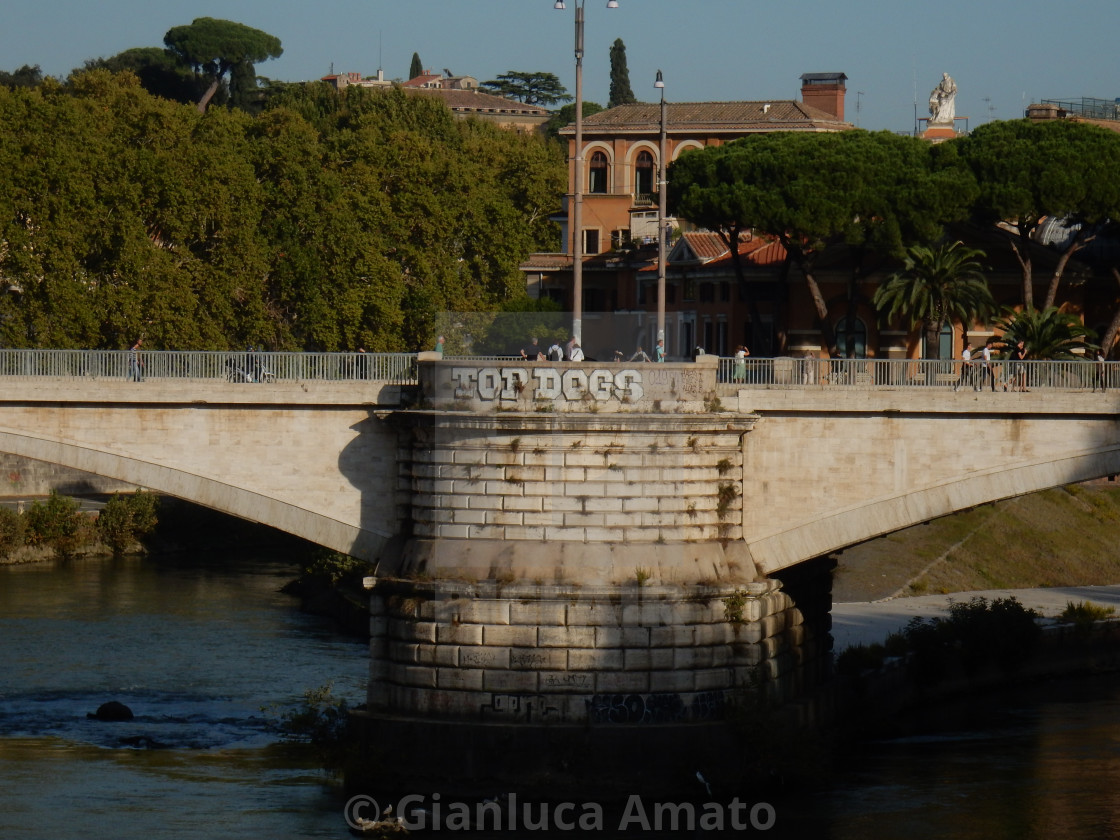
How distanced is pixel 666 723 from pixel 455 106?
112 m

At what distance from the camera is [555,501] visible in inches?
1026

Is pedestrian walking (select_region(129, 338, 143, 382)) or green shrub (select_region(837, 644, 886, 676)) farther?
green shrub (select_region(837, 644, 886, 676))

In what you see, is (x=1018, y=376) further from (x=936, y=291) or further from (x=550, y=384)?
(x=936, y=291)

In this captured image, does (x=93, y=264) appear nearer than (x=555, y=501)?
No

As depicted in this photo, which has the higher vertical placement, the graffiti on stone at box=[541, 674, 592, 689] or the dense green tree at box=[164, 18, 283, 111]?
the dense green tree at box=[164, 18, 283, 111]

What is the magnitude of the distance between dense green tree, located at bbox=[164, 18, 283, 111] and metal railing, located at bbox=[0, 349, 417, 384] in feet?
246

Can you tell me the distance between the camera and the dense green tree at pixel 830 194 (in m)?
39.3

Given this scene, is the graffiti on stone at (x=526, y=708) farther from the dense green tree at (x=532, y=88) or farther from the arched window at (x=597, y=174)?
the dense green tree at (x=532, y=88)

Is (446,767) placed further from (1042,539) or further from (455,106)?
(455,106)

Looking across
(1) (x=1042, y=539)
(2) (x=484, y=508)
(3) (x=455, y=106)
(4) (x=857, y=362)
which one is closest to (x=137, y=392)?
(2) (x=484, y=508)

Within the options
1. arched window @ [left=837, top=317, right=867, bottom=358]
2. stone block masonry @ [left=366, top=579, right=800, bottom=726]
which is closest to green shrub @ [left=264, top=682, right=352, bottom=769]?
stone block masonry @ [left=366, top=579, right=800, bottom=726]

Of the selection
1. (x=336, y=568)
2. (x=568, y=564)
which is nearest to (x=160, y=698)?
(x=568, y=564)

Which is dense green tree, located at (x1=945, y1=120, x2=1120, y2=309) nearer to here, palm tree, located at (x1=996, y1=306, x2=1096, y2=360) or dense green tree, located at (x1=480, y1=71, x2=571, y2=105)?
palm tree, located at (x1=996, y1=306, x2=1096, y2=360)

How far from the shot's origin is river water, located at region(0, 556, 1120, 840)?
25469 millimetres
